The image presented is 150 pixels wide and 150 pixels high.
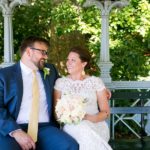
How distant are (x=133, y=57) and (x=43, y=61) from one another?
496 cm

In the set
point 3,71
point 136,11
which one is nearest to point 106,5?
point 3,71

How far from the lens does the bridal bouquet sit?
3736mm

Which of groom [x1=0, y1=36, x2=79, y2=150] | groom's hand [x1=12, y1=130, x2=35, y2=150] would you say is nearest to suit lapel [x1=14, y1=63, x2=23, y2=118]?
groom [x1=0, y1=36, x2=79, y2=150]

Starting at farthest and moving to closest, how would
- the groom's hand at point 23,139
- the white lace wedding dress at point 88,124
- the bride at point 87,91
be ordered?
1. the bride at point 87,91
2. the white lace wedding dress at point 88,124
3. the groom's hand at point 23,139

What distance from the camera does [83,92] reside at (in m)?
4.18

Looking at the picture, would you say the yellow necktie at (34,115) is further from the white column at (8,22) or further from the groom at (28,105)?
the white column at (8,22)

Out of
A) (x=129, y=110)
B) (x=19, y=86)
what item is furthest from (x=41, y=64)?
(x=129, y=110)

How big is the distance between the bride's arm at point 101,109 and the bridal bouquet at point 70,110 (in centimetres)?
24

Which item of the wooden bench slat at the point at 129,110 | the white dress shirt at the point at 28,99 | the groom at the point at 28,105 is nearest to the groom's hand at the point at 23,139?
the groom at the point at 28,105

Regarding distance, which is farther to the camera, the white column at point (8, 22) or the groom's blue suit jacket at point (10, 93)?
the white column at point (8, 22)

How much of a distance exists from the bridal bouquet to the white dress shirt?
0.90 ft

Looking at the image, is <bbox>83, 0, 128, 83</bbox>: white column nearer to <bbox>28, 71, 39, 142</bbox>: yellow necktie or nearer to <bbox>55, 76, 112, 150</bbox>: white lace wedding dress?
<bbox>55, 76, 112, 150</bbox>: white lace wedding dress

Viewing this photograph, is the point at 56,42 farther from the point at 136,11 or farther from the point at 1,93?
the point at 1,93

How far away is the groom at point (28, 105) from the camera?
12.2 feet
